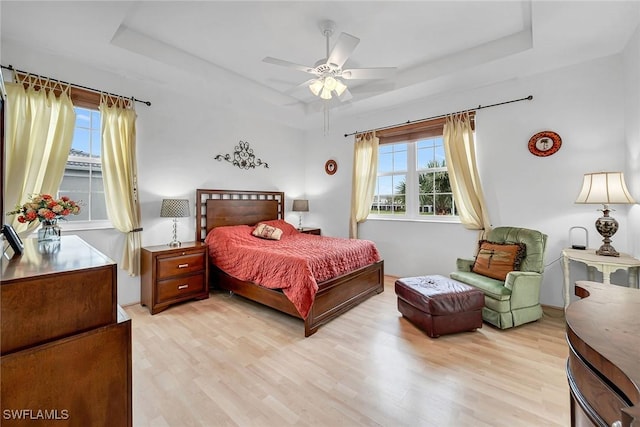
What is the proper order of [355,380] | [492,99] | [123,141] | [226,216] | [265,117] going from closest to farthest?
[355,380]
[123,141]
[492,99]
[226,216]
[265,117]

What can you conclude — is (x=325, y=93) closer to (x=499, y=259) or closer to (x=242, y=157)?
(x=242, y=157)

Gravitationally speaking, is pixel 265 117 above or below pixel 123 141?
above

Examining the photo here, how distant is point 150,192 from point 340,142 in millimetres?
3224

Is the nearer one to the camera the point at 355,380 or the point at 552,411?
the point at 552,411

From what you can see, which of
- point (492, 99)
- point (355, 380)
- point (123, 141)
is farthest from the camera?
point (492, 99)

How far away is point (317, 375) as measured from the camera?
6.63ft

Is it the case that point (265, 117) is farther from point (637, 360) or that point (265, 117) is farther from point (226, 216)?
point (637, 360)

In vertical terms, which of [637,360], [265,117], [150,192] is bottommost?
[637,360]

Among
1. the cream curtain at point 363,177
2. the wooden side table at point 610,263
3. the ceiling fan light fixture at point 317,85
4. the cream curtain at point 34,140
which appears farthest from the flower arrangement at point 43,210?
the wooden side table at point 610,263

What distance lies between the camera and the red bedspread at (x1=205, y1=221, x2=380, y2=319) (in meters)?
2.66

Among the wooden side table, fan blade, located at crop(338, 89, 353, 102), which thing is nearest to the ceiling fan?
fan blade, located at crop(338, 89, 353, 102)

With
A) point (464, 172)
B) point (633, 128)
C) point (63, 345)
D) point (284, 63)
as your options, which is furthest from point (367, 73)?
point (63, 345)

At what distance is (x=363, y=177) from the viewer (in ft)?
15.6

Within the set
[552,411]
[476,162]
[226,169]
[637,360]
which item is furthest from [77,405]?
[476,162]
